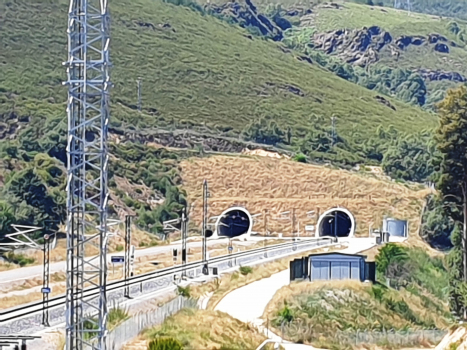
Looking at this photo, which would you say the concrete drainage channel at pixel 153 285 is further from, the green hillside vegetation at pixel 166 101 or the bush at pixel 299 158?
the bush at pixel 299 158

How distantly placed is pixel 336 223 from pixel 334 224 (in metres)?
0.42

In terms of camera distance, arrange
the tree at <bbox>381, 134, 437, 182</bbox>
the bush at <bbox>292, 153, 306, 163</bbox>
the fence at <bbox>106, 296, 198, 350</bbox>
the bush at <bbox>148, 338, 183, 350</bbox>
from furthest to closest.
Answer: the tree at <bbox>381, 134, 437, 182</bbox> → the bush at <bbox>292, 153, 306, 163</bbox> → the fence at <bbox>106, 296, 198, 350</bbox> → the bush at <bbox>148, 338, 183, 350</bbox>

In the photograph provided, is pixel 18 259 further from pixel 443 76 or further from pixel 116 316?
pixel 443 76

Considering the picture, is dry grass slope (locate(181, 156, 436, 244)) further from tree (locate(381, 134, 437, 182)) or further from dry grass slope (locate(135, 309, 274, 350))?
dry grass slope (locate(135, 309, 274, 350))

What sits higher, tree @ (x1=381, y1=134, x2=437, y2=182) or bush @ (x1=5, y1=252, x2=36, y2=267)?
tree @ (x1=381, y1=134, x2=437, y2=182)

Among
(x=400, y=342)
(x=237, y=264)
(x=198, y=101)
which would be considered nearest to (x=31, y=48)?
(x=198, y=101)

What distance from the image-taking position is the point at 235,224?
88.7m

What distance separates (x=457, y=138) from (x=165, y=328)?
92.6ft

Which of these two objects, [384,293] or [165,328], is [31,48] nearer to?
[384,293]

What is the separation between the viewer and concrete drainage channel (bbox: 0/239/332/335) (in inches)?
1145

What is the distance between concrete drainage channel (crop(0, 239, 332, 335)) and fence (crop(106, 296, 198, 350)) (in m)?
1.61

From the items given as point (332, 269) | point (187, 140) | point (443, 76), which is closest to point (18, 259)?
point (332, 269)

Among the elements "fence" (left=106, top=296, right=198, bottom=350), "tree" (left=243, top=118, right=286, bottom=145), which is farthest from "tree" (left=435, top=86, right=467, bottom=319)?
"tree" (left=243, top=118, right=286, bottom=145)

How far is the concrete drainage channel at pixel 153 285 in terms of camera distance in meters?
29.1
